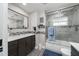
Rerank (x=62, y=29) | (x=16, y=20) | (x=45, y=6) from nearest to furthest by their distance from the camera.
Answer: (x=45, y=6), (x=62, y=29), (x=16, y=20)

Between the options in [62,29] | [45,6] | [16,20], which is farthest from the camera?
[16,20]

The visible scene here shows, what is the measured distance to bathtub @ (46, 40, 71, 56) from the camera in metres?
1.84

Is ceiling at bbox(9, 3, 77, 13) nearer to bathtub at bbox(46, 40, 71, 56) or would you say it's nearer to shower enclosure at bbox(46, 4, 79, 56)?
shower enclosure at bbox(46, 4, 79, 56)

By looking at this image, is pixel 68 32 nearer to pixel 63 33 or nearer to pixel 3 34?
pixel 63 33

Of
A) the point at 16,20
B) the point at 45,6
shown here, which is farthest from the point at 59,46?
the point at 16,20

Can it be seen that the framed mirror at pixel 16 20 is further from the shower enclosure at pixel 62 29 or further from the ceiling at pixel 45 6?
the shower enclosure at pixel 62 29

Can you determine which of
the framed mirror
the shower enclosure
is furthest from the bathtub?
the framed mirror

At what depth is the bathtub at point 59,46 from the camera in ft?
6.02

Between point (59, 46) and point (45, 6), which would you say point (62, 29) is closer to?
point (59, 46)

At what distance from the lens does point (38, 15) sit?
2092mm

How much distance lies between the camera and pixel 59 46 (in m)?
2.00

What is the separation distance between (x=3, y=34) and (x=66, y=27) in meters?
1.50

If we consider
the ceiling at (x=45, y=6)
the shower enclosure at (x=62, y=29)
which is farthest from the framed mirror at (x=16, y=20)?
the shower enclosure at (x=62, y=29)

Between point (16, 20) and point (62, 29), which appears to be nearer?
point (62, 29)
